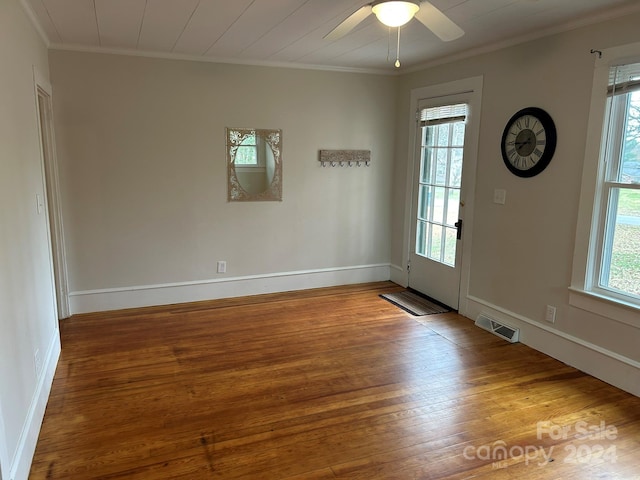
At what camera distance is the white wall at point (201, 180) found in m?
4.11

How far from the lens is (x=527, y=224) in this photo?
3.60 m

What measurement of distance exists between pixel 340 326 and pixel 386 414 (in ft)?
4.69

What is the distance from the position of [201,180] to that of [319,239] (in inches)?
56.9

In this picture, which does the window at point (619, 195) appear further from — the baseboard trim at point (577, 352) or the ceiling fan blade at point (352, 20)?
the ceiling fan blade at point (352, 20)

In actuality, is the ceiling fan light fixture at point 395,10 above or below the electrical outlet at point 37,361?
above

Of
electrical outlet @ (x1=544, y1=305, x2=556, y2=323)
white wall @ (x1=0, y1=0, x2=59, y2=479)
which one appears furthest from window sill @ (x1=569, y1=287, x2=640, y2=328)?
white wall @ (x1=0, y1=0, x2=59, y2=479)

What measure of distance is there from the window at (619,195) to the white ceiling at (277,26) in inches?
20.5

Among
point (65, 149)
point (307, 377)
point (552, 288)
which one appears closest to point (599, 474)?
point (552, 288)

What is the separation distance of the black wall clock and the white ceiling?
0.60 metres

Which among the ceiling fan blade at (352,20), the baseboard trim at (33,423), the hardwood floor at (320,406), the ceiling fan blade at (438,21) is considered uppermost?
the ceiling fan blade at (352,20)

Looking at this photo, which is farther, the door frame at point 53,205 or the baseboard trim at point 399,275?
the baseboard trim at point 399,275

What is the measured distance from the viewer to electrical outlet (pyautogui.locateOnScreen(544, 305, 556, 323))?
3424 mm

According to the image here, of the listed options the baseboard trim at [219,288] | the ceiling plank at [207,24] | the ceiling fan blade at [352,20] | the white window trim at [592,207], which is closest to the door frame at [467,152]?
the white window trim at [592,207]

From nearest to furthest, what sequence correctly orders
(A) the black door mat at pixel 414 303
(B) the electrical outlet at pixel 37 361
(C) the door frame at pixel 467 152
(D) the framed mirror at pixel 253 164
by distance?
(B) the electrical outlet at pixel 37 361 < (C) the door frame at pixel 467 152 < (A) the black door mat at pixel 414 303 < (D) the framed mirror at pixel 253 164
